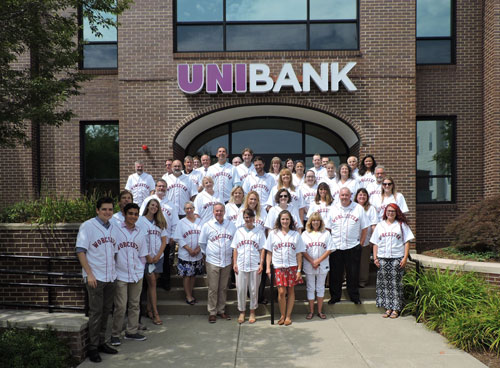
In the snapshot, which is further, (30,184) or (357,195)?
(30,184)

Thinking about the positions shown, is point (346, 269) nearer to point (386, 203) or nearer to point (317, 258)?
point (317, 258)

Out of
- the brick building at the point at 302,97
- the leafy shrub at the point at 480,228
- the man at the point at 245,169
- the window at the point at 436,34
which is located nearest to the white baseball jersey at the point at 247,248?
the man at the point at 245,169

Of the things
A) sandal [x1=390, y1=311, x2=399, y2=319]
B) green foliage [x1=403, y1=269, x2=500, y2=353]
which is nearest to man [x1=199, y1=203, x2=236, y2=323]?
sandal [x1=390, y1=311, x2=399, y2=319]

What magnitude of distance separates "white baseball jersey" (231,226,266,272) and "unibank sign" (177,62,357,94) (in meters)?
5.01

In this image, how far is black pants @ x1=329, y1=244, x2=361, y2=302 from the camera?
677cm

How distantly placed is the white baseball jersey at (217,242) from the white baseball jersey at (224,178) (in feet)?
6.22

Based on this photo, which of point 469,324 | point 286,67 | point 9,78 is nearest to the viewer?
point 469,324

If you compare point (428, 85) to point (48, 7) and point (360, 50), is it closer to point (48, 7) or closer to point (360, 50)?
point (360, 50)

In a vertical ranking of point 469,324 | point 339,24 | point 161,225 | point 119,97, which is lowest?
point 469,324

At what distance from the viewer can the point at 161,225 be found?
6230 millimetres

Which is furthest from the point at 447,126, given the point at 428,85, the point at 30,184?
the point at 30,184

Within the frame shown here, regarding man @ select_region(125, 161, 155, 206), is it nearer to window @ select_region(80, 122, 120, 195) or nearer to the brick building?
the brick building

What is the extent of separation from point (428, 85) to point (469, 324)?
8065mm

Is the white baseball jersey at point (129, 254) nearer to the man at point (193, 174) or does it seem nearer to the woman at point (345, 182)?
the man at point (193, 174)
